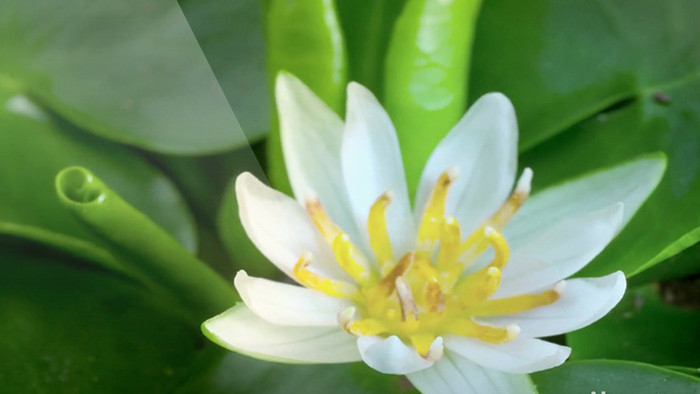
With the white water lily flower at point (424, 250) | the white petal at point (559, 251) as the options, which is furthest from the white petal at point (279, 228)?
the white petal at point (559, 251)

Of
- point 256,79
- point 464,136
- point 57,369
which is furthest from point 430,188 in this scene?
point 57,369

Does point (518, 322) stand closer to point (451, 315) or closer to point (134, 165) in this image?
point (451, 315)

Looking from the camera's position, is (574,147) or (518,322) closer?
(518,322)

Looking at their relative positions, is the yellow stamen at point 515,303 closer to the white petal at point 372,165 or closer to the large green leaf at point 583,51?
the white petal at point 372,165

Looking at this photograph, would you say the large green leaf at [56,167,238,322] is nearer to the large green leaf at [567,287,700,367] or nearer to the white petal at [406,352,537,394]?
the white petal at [406,352,537,394]

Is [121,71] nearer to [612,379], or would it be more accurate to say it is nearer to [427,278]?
[427,278]

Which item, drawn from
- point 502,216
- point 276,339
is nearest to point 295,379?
point 276,339

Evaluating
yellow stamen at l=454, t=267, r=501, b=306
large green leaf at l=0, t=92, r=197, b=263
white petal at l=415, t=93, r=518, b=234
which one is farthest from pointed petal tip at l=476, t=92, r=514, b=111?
large green leaf at l=0, t=92, r=197, b=263
